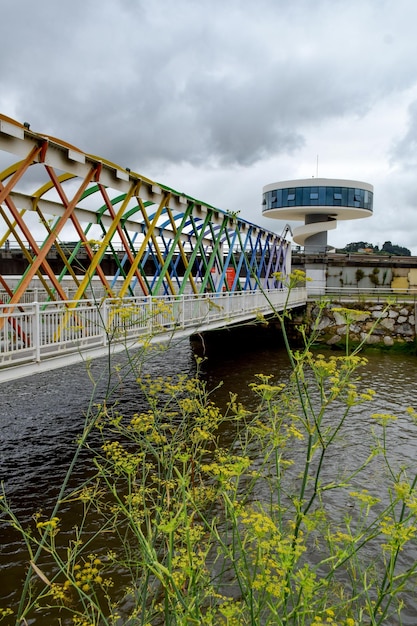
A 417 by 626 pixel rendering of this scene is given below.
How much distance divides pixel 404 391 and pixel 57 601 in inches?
551

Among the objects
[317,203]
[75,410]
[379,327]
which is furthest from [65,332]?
[317,203]

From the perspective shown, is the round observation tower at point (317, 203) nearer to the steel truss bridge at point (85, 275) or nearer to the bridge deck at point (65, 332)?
the steel truss bridge at point (85, 275)

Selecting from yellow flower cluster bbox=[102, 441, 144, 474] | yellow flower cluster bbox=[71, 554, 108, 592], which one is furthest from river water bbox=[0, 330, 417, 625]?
yellow flower cluster bbox=[71, 554, 108, 592]

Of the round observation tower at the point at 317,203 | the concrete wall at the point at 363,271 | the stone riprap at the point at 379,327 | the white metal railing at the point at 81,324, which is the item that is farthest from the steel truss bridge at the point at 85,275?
the round observation tower at the point at 317,203

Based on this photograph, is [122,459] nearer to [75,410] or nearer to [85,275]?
[85,275]

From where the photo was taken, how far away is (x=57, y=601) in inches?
242

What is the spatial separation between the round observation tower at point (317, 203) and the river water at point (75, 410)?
31702 mm

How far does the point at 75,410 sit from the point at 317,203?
46.4 m

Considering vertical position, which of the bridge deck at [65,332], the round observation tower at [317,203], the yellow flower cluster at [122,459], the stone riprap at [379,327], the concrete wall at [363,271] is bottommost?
the stone riprap at [379,327]

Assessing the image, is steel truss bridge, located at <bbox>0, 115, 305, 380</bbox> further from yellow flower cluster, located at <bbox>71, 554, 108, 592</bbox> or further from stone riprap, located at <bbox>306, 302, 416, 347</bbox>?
stone riprap, located at <bbox>306, 302, 416, 347</bbox>

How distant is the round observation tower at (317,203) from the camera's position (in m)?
54.2

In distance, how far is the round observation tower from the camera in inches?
2135

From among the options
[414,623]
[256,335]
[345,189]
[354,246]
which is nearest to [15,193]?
[414,623]

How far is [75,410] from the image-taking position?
45.3ft
